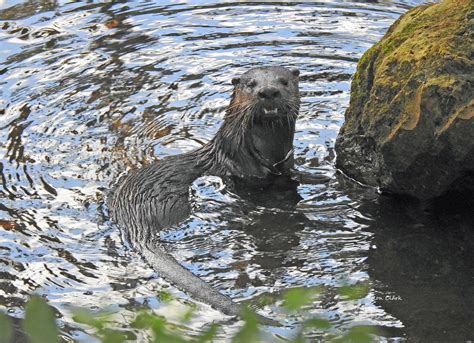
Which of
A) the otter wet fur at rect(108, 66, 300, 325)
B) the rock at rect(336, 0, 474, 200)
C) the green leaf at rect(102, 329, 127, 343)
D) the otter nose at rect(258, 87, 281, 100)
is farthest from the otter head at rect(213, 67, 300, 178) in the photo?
the green leaf at rect(102, 329, 127, 343)

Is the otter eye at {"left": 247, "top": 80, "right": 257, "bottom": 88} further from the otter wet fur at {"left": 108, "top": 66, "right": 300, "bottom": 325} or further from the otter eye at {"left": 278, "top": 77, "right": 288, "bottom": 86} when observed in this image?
the otter eye at {"left": 278, "top": 77, "right": 288, "bottom": 86}

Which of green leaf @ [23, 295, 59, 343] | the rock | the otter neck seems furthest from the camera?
the otter neck

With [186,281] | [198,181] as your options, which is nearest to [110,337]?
[186,281]

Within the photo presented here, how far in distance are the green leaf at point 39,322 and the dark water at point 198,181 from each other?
2.13 meters

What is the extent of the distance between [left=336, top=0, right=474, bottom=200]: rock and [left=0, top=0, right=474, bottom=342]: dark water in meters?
0.26

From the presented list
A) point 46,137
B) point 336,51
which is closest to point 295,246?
point 46,137

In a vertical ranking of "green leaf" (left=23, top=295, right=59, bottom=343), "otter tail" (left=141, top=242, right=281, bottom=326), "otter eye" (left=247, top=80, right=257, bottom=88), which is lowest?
"otter tail" (left=141, top=242, right=281, bottom=326)

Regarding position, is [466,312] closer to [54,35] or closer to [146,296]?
[146,296]

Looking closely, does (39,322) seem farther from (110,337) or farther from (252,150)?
(252,150)

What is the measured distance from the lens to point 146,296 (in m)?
4.65

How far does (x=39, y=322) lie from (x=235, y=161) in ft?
16.5

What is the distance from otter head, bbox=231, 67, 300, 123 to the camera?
614cm

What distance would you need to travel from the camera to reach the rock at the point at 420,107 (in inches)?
204

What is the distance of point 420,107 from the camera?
17.2ft
